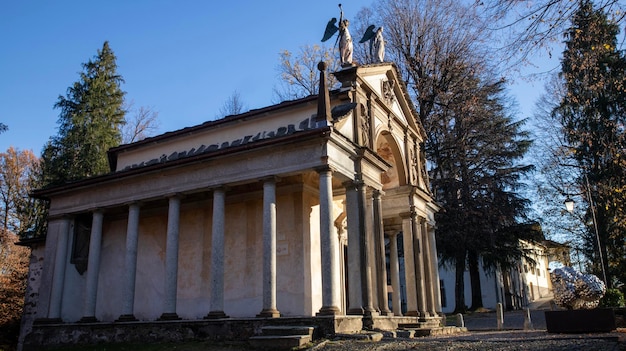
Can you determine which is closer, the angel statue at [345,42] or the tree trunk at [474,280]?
the angel statue at [345,42]

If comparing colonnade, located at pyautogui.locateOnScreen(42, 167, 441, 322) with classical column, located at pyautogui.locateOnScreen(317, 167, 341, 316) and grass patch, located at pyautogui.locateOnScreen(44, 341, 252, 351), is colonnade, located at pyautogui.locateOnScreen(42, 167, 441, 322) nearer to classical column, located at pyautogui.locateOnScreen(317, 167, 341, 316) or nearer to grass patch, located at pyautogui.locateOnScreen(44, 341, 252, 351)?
classical column, located at pyautogui.locateOnScreen(317, 167, 341, 316)

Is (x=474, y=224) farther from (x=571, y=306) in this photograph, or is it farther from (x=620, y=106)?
(x=571, y=306)

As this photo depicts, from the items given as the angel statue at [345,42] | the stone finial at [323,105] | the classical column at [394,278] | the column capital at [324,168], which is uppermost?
the angel statue at [345,42]

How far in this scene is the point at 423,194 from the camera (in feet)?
67.4

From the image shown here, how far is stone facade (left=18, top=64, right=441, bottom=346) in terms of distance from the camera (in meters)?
14.7

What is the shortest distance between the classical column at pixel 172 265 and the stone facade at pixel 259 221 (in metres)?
0.03

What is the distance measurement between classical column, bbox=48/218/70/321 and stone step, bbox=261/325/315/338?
956 centimetres

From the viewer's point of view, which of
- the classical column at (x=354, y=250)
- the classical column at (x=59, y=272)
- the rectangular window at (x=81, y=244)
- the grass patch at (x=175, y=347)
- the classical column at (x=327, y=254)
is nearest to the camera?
the grass patch at (x=175, y=347)

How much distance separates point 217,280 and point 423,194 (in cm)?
941

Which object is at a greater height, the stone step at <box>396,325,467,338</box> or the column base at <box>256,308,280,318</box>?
the column base at <box>256,308,280,318</box>

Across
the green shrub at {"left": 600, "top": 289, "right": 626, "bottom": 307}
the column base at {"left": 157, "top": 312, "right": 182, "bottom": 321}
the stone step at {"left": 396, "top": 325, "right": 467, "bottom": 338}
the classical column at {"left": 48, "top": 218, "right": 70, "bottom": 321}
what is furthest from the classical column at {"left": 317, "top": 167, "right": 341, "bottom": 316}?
the classical column at {"left": 48, "top": 218, "right": 70, "bottom": 321}

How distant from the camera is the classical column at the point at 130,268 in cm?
1666

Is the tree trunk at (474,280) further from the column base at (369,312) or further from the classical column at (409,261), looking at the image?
the column base at (369,312)

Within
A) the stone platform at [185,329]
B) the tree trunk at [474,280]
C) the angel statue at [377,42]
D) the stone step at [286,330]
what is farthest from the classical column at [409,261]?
the tree trunk at [474,280]
